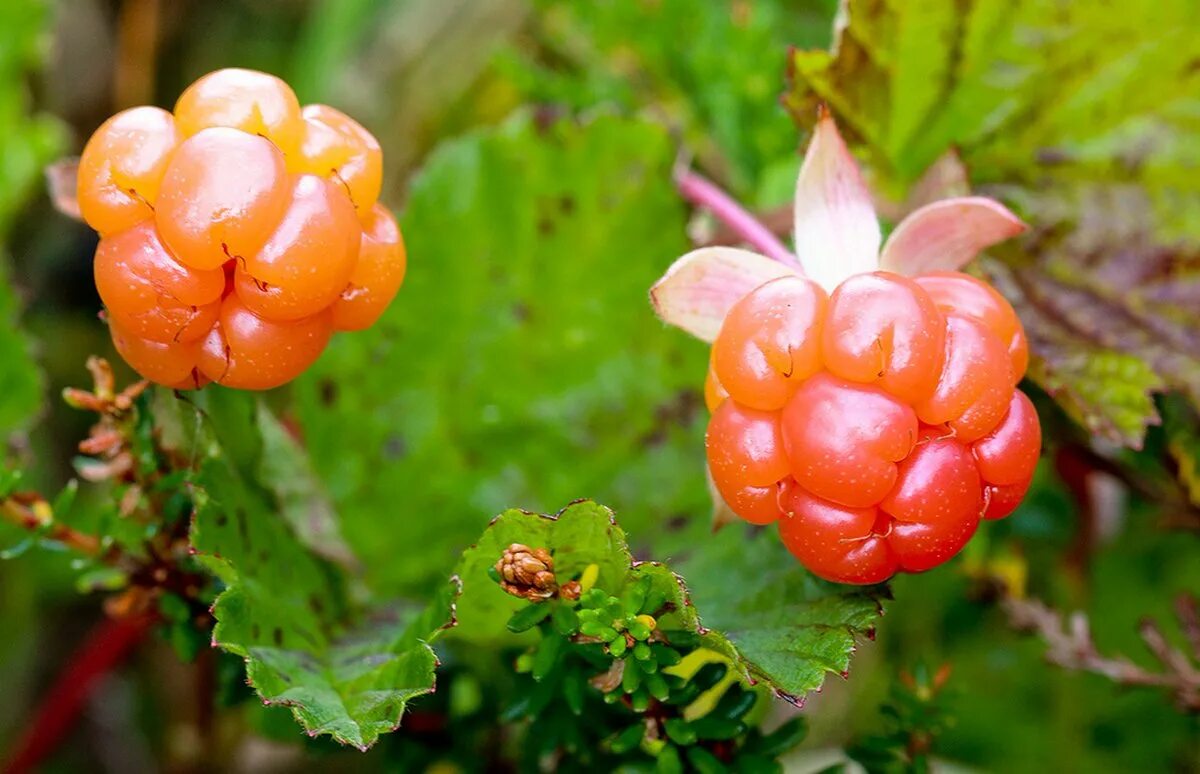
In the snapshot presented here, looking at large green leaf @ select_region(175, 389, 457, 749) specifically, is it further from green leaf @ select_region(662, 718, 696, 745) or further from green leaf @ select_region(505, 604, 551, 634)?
green leaf @ select_region(662, 718, 696, 745)

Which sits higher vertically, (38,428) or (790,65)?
(790,65)

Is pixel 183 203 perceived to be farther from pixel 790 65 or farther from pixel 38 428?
pixel 38 428

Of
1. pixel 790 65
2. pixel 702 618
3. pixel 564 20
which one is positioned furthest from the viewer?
pixel 564 20

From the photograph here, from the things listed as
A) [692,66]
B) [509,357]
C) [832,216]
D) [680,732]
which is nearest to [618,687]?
[680,732]

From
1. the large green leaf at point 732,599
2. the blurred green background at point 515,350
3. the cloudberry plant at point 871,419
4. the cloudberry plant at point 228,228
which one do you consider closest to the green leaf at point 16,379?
the blurred green background at point 515,350

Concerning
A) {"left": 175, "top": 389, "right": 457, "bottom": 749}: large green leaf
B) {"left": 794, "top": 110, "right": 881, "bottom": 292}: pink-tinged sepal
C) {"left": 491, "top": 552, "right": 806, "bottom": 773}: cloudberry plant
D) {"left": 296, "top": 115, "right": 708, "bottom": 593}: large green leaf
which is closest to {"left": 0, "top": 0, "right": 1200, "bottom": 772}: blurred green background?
{"left": 296, "top": 115, "right": 708, "bottom": 593}: large green leaf

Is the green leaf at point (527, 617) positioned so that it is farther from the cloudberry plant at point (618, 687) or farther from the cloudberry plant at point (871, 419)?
the cloudberry plant at point (871, 419)

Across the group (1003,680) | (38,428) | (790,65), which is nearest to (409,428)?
(790,65)
